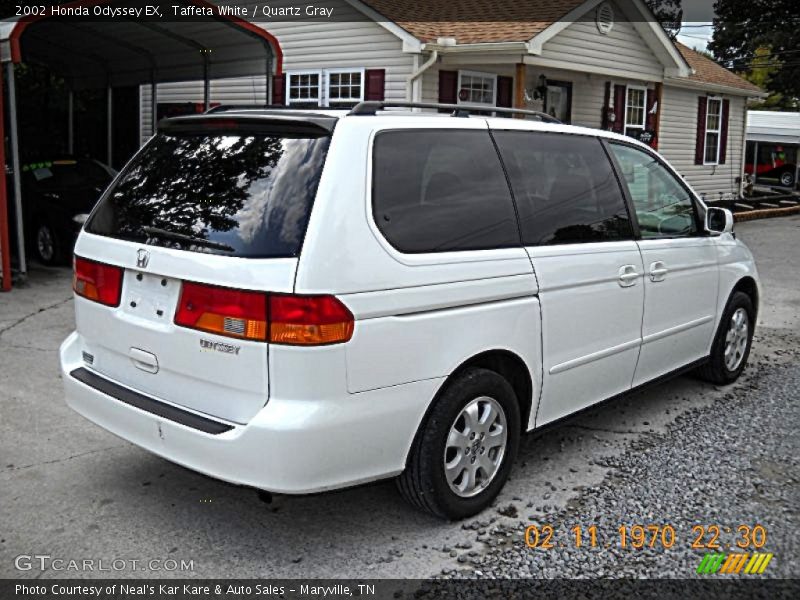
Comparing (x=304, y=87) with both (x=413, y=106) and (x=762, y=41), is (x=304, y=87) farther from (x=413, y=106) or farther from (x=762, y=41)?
(x=762, y=41)

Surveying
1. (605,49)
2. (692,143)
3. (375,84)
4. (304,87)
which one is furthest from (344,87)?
(692,143)

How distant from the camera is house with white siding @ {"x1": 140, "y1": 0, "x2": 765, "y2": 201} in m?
14.1

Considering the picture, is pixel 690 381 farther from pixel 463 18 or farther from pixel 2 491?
pixel 463 18

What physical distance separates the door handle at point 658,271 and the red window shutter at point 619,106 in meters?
13.8

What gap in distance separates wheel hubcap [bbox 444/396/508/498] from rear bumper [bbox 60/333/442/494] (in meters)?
0.29

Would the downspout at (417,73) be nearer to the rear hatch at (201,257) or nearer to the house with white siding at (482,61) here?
the house with white siding at (482,61)

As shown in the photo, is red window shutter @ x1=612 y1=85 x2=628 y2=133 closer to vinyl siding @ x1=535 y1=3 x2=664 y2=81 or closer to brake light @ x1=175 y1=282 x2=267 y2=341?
vinyl siding @ x1=535 y1=3 x2=664 y2=81

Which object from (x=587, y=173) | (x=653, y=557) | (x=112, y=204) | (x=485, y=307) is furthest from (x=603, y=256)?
(x=112, y=204)

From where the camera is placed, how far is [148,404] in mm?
3594

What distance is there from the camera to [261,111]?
3852 millimetres

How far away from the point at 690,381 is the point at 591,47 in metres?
11.0

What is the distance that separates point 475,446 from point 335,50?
40.5ft

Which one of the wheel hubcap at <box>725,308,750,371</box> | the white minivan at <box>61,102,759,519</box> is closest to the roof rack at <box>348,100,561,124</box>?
the white minivan at <box>61,102,759,519</box>

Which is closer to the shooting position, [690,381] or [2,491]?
[2,491]
